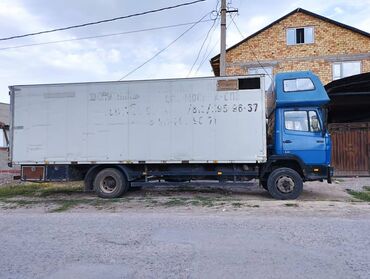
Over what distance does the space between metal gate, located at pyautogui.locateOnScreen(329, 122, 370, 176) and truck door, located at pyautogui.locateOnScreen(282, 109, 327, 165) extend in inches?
337

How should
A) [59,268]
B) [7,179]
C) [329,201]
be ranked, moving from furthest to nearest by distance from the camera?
[7,179] → [329,201] → [59,268]

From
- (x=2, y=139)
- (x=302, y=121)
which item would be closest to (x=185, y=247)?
(x=302, y=121)

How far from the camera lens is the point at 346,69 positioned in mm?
25188

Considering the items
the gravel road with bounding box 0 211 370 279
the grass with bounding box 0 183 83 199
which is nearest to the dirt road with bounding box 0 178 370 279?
the gravel road with bounding box 0 211 370 279

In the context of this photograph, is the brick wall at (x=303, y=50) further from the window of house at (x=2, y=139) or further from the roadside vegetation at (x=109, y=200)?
the window of house at (x=2, y=139)

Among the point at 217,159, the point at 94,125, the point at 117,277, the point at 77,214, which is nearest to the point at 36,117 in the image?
the point at 94,125

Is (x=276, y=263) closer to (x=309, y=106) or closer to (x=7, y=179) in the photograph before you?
(x=309, y=106)

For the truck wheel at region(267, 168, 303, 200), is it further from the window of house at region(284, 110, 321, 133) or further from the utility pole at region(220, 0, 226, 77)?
the utility pole at region(220, 0, 226, 77)

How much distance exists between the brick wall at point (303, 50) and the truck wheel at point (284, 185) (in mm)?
15102

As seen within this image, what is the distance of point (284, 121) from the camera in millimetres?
12008

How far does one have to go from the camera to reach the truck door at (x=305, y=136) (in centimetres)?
1185

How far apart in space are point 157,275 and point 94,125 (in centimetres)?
812

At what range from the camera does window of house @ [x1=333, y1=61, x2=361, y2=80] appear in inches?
985

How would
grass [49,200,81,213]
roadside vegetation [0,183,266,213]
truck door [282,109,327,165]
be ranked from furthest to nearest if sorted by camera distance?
truck door [282,109,327,165] < roadside vegetation [0,183,266,213] < grass [49,200,81,213]
